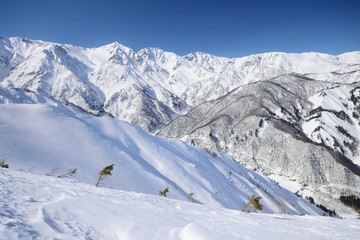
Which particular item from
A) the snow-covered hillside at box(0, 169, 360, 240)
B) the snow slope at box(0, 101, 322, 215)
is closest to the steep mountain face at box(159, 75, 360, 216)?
the snow slope at box(0, 101, 322, 215)

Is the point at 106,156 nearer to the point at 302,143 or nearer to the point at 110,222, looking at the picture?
the point at 110,222

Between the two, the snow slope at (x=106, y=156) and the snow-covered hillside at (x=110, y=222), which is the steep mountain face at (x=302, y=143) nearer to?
the snow slope at (x=106, y=156)

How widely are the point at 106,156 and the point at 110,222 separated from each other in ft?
122

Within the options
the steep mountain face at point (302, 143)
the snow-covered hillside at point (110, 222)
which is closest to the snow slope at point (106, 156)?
the snow-covered hillside at point (110, 222)

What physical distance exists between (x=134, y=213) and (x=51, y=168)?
28349 mm

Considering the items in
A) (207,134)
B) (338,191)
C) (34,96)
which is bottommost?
(338,191)

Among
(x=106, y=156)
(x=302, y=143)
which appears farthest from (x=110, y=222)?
(x=302, y=143)

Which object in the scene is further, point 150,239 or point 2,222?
point 150,239

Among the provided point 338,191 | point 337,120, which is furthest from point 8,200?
point 337,120

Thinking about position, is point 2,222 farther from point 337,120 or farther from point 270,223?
point 337,120

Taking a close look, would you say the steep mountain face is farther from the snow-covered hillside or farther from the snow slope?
the snow-covered hillside

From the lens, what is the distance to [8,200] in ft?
30.6

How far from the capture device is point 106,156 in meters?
45.5

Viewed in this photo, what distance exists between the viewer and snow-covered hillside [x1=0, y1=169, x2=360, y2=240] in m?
7.99
